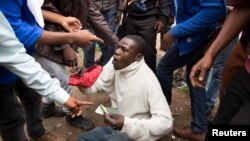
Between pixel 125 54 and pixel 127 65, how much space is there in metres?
0.09

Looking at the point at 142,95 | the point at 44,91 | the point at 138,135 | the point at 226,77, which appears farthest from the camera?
the point at 142,95

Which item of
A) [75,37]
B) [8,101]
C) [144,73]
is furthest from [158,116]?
[8,101]

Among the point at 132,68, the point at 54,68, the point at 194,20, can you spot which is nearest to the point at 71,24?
the point at 54,68

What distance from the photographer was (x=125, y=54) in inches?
106

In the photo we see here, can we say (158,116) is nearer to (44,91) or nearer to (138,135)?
(138,135)

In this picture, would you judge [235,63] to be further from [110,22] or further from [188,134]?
[110,22]

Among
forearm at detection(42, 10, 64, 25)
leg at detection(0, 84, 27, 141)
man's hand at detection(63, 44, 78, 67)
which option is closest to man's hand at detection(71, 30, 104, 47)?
forearm at detection(42, 10, 64, 25)

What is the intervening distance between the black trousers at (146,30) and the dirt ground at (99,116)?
21.7 inches

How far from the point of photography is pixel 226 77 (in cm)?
229

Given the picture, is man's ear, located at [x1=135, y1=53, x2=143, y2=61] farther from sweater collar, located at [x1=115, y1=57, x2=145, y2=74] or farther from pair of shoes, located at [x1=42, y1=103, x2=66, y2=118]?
pair of shoes, located at [x1=42, y1=103, x2=66, y2=118]

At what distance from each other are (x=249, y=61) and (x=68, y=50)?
1.51 meters

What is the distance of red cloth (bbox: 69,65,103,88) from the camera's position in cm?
271

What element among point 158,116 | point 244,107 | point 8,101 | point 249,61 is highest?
point 249,61

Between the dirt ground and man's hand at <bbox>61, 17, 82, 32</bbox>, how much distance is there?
124cm
